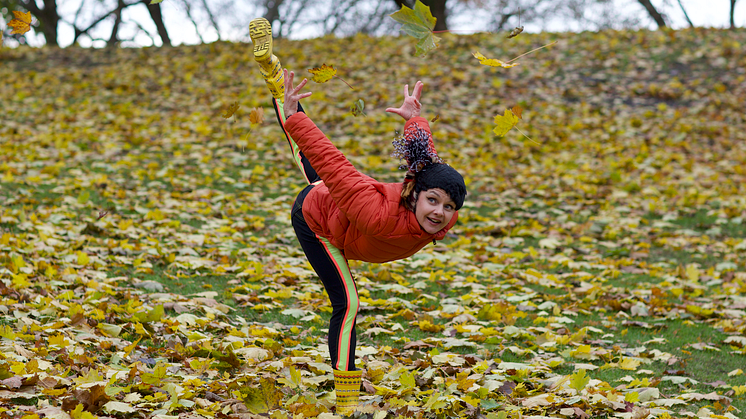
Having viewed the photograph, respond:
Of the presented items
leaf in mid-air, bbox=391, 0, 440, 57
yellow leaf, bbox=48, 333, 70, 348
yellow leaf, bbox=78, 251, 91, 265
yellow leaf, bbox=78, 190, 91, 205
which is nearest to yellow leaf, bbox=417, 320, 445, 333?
leaf in mid-air, bbox=391, 0, 440, 57

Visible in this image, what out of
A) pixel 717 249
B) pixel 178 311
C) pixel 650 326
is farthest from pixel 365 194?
pixel 717 249

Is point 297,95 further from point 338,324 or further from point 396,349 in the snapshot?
point 396,349

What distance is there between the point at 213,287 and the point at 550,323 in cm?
242

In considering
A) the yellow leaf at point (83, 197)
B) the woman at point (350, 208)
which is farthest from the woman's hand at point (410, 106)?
the yellow leaf at point (83, 197)

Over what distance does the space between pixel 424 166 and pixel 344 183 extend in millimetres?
353

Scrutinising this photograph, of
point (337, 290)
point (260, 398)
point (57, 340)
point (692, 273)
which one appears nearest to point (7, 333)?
point (57, 340)

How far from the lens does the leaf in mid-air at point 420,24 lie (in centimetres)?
252

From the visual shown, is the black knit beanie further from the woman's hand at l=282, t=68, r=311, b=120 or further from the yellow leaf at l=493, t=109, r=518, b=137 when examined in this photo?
the woman's hand at l=282, t=68, r=311, b=120

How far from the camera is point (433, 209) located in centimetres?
238

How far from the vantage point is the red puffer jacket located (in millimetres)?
2369

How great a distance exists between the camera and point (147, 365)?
294 cm

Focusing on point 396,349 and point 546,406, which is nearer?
point 546,406

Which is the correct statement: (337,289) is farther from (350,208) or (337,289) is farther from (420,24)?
(420,24)

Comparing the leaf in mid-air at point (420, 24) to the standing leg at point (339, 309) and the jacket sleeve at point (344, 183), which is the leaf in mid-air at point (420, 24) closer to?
the jacket sleeve at point (344, 183)
